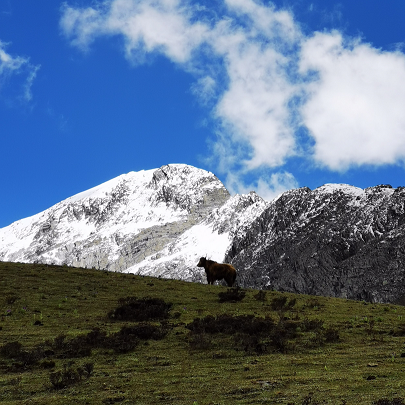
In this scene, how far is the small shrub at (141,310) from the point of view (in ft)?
96.3

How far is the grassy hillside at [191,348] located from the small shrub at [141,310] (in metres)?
0.08

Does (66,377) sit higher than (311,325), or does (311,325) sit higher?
(311,325)

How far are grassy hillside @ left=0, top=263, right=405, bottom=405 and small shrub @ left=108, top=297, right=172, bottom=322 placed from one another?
0.25ft

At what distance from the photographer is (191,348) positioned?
2308cm

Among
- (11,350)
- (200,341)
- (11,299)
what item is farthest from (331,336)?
(11,299)

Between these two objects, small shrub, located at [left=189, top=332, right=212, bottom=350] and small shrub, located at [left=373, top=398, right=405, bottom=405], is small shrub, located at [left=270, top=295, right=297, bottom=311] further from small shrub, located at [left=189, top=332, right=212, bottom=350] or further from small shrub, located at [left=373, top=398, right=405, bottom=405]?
small shrub, located at [left=373, top=398, right=405, bottom=405]

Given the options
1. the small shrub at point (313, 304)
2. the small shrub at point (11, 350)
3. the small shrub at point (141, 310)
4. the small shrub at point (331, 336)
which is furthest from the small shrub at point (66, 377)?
the small shrub at point (313, 304)

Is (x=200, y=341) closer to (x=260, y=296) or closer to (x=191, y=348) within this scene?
(x=191, y=348)

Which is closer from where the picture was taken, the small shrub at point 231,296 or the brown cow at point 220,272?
the small shrub at point 231,296

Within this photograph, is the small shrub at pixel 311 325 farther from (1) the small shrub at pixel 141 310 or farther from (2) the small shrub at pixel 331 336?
(1) the small shrub at pixel 141 310

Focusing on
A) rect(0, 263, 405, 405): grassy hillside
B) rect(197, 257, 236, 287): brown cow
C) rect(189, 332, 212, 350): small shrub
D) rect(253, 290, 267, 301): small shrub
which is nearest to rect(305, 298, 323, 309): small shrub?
rect(0, 263, 405, 405): grassy hillside

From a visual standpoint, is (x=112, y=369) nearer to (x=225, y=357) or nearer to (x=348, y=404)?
(x=225, y=357)

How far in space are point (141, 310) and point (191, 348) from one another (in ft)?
26.2

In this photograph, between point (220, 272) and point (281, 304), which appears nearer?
point (281, 304)
